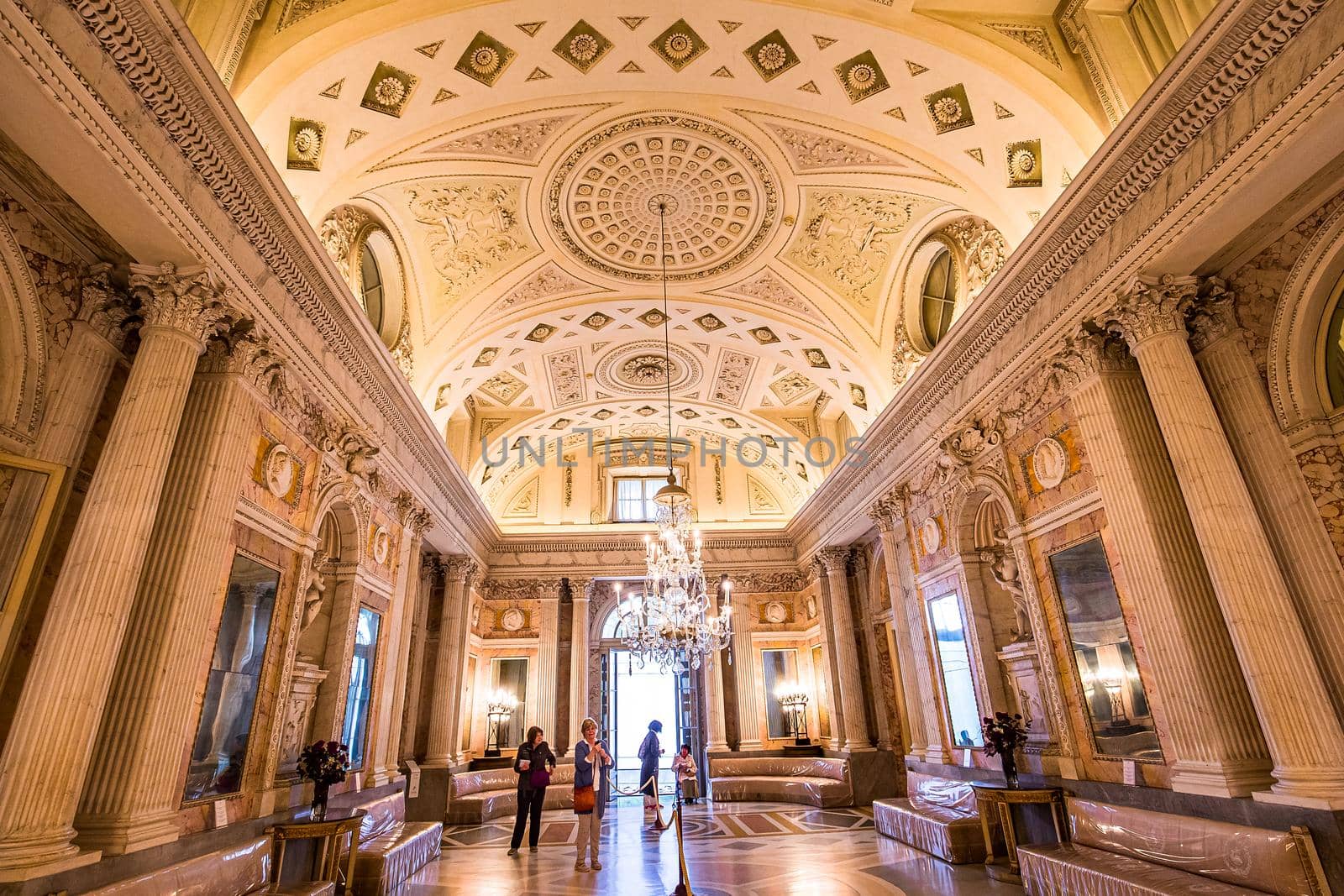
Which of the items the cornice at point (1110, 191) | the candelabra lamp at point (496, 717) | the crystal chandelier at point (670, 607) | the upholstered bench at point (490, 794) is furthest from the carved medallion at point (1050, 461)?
the candelabra lamp at point (496, 717)

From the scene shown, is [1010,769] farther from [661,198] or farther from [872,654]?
[661,198]

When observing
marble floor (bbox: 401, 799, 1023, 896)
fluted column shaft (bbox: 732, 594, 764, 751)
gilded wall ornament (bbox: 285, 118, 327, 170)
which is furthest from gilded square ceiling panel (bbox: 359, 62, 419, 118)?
fluted column shaft (bbox: 732, 594, 764, 751)

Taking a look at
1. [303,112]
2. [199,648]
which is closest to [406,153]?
[303,112]

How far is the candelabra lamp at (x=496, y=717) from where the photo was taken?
12.9 meters

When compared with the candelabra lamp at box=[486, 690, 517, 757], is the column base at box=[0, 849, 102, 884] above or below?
below

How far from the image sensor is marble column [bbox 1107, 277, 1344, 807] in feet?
12.8

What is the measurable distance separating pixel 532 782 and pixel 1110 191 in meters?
8.03

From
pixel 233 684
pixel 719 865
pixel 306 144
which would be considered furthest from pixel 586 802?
pixel 306 144

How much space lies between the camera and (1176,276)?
16.1 ft

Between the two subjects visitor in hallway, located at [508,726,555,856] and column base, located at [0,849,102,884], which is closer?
column base, located at [0,849,102,884]

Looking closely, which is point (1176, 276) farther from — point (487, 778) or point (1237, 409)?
point (487, 778)

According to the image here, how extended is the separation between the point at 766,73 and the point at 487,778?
36.6ft

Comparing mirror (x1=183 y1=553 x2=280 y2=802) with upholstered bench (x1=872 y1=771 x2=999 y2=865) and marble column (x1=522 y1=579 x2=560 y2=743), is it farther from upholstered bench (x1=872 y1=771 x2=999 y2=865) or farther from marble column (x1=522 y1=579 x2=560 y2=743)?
marble column (x1=522 y1=579 x2=560 y2=743)

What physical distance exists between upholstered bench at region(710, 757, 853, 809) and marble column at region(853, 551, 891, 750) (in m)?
0.90
